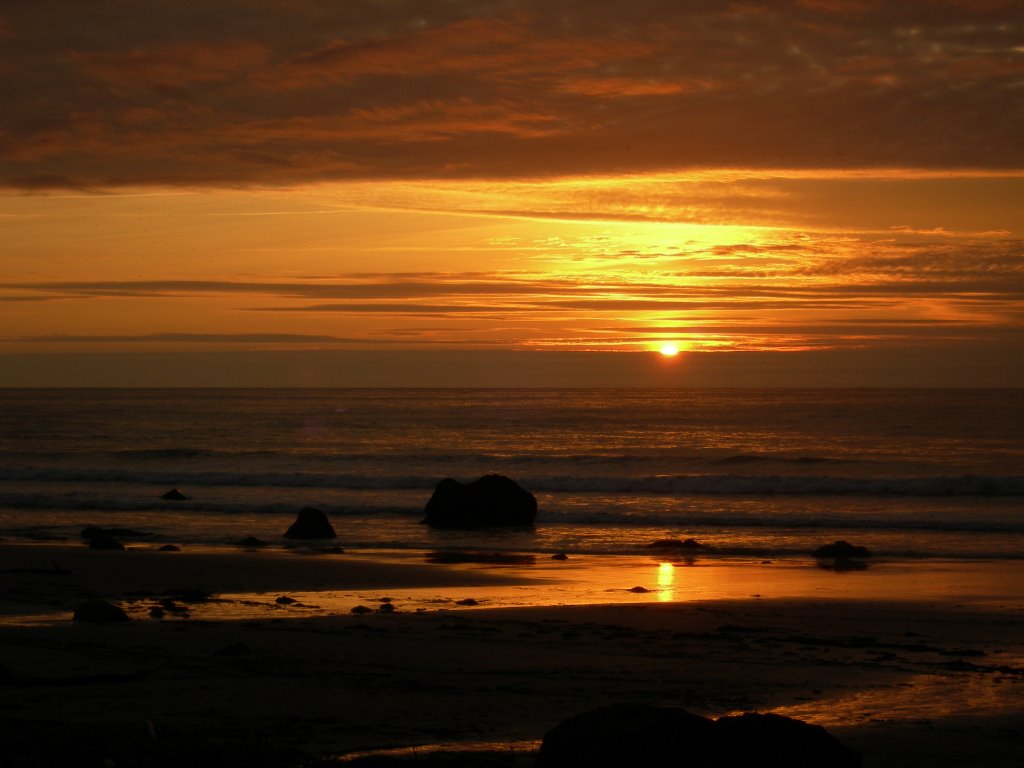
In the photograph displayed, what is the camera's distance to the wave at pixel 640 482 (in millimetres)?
40281

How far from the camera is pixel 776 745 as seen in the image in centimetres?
593

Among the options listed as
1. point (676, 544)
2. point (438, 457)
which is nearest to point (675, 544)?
point (676, 544)

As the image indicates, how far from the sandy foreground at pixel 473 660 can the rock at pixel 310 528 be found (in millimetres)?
6764

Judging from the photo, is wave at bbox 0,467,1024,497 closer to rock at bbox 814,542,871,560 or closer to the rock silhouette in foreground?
rock at bbox 814,542,871,560

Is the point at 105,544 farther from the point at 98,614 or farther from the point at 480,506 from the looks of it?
the point at 98,614

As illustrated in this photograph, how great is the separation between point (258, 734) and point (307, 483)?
3859 centimetres

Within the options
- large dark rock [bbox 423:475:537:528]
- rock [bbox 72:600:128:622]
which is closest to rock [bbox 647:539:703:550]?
large dark rock [bbox 423:475:537:528]

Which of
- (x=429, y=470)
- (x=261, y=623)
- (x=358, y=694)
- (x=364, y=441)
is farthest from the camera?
(x=364, y=441)

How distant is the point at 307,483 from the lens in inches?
1799

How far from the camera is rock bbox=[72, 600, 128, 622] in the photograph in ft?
44.2

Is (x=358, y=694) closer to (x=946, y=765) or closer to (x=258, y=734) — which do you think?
(x=258, y=734)

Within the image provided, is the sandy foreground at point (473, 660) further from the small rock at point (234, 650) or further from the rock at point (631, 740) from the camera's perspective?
the rock at point (631, 740)

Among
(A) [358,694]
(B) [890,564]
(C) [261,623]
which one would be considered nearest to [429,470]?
(B) [890,564]

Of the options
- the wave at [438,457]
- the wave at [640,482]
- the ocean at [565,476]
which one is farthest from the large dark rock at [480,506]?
the wave at [438,457]
